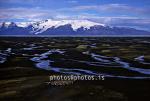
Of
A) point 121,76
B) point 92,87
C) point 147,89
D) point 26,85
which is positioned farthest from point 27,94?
point 121,76

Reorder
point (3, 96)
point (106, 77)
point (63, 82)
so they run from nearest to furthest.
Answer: point (3, 96)
point (63, 82)
point (106, 77)

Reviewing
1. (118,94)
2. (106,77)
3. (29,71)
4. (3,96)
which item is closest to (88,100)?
(118,94)

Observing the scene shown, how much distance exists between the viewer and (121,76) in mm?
24609

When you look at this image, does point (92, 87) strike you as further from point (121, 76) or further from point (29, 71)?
point (29, 71)

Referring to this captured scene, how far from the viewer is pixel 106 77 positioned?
79.2ft

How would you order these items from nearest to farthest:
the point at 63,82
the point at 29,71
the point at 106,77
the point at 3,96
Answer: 1. the point at 3,96
2. the point at 63,82
3. the point at 106,77
4. the point at 29,71

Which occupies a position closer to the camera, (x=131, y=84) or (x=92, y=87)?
(x=92, y=87)

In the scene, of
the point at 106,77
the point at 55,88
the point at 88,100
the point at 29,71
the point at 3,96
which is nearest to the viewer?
the point at 88,100

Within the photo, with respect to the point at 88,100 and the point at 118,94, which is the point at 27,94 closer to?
the point at 88,100

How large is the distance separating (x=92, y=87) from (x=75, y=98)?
10.1 feet

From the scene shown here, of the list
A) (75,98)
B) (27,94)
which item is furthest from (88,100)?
(27,94)

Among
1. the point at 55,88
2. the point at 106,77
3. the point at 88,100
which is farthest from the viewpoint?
the point at 106,77

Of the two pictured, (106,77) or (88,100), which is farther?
(106,77)

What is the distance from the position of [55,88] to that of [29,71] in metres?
9.48
